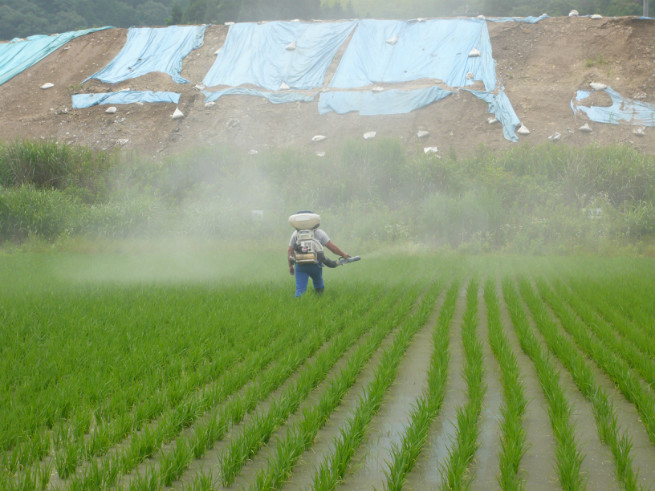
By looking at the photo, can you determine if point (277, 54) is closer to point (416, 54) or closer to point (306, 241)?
point (416, 54)

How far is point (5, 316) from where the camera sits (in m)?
6.66

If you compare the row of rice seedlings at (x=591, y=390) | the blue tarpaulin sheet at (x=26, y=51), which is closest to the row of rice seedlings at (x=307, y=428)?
the row of rice seedlings at (x=591, y=390)

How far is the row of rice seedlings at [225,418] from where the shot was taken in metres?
2.92

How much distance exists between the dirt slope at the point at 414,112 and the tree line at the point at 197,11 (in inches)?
402

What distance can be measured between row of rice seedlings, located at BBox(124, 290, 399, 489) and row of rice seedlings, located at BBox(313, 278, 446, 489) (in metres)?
0.66

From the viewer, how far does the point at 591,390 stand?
438 centimetres

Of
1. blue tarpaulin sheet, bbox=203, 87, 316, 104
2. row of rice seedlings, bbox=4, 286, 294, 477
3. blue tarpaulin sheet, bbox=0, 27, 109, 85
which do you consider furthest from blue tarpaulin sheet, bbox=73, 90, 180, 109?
row of rice seedlings, bbox=4, 286, 294, 477

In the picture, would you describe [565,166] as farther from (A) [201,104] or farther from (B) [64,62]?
(B) [64,62]

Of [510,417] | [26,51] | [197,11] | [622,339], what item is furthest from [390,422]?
[197,11]

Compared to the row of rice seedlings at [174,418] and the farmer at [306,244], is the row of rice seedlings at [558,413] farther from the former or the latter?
the farmer at [306,244]

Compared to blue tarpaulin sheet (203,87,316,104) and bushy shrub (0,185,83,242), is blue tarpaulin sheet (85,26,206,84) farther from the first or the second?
bushy shrub (0,185,83,242)

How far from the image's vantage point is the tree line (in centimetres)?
4072

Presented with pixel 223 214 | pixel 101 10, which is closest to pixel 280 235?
pixel 223 214

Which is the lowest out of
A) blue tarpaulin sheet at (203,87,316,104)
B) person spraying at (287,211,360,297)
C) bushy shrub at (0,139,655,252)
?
bushy shrub at (0,139,655,252)
